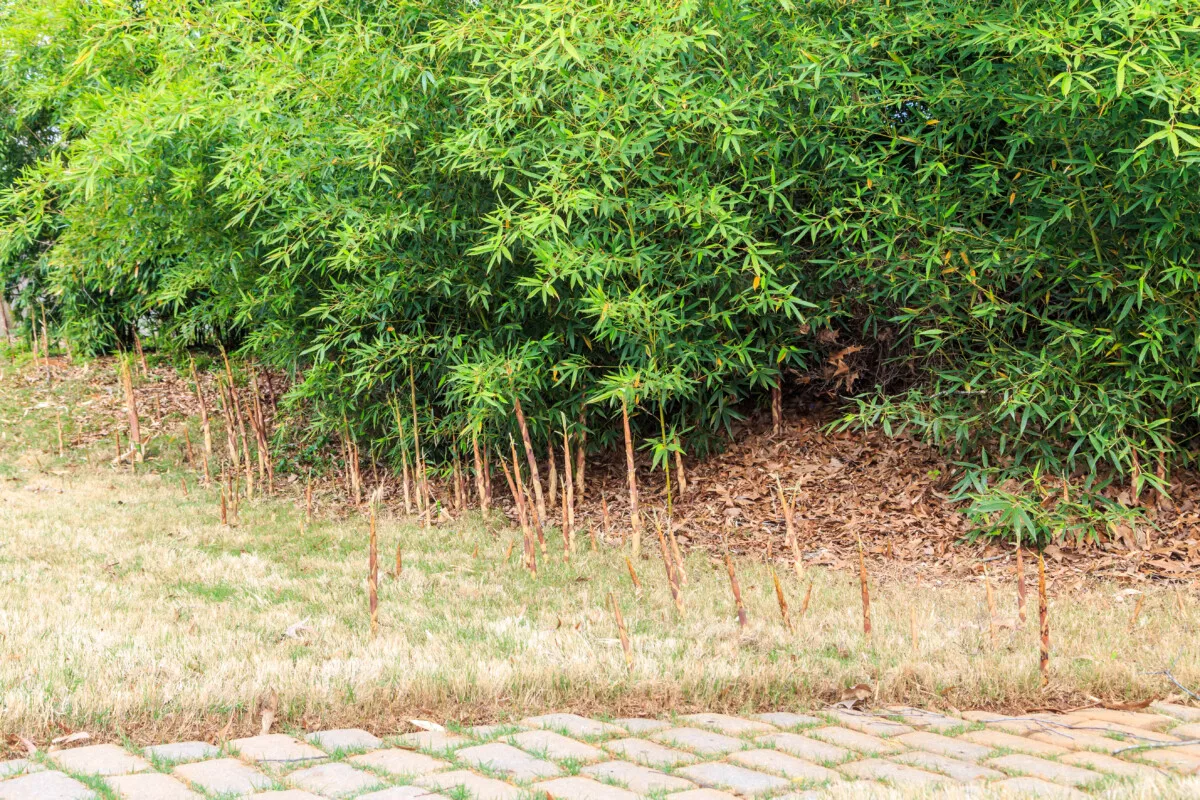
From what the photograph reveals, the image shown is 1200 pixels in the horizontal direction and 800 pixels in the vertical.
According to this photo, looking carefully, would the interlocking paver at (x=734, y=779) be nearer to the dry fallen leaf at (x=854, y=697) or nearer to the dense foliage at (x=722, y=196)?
the dry fallen leaf at (x=854, y=697)

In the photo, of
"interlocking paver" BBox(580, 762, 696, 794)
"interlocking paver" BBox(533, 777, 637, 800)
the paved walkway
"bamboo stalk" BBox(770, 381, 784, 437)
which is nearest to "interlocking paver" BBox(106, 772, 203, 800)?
the paved walkway

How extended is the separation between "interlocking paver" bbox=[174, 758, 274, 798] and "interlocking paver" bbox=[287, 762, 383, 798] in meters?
0.08

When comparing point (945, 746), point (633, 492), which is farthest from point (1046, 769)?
point (633, 492)

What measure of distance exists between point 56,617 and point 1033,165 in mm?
5062

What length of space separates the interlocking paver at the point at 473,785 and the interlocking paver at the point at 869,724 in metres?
1.14

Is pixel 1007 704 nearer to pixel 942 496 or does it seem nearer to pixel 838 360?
pixel 942 496

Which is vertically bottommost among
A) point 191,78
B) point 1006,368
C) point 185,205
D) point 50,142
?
point 1006,368

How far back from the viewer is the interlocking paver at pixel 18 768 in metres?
2.61

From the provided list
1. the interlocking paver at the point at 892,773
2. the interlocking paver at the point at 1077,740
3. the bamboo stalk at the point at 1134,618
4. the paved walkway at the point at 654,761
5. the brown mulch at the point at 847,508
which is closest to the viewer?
the paved walkway at the point at 654,761

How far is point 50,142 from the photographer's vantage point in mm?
11891

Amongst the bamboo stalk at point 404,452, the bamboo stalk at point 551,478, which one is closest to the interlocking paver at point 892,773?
the bamboo stalk at point 551,478

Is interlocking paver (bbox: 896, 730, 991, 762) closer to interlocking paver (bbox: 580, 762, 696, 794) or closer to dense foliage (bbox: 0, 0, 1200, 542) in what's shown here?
interlocking paver (bbox: 580, 762, 696, 794)

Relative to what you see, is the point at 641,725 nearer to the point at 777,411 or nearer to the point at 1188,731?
the point at 1188,731

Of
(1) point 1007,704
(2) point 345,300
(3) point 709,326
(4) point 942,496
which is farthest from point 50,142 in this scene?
(1) point 1007,704
